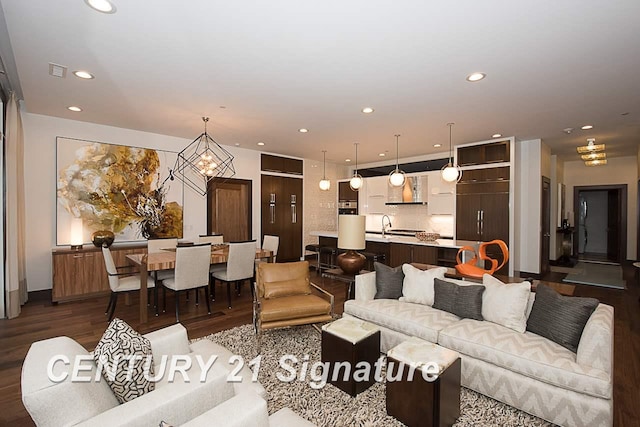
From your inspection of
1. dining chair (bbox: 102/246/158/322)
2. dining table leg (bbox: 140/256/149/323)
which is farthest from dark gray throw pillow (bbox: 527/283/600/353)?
dining chair (bbox: 102/246/158/322)

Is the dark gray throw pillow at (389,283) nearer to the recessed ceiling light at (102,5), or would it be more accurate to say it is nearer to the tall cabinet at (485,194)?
the recessed ceiling light at (102,5)

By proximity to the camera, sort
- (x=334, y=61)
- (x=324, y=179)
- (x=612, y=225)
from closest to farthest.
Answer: (x=334, y=61), (x=324, y=179), (x=612, y=225)

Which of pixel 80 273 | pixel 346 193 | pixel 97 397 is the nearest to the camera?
pixel 97 397

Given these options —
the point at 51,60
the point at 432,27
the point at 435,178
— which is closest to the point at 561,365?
the point at 432,27

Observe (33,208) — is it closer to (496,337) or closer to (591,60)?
(496,337)

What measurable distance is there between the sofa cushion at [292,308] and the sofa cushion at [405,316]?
1.07 ft

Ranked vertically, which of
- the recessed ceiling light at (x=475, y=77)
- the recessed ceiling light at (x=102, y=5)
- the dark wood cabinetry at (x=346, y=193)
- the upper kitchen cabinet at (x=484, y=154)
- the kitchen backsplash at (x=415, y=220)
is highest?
the recessed ceiling light at (x=475, y=77)

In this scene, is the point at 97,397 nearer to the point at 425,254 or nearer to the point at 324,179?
the point at 425,254

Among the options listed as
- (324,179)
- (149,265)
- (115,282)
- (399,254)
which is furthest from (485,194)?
(115,282)

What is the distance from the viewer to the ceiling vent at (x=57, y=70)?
3.17 m

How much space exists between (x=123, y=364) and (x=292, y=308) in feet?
6.05

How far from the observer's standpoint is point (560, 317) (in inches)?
91.5

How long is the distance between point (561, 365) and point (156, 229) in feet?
19.9

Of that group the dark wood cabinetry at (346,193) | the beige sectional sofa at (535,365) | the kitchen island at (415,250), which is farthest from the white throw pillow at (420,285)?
the dark wood cabinetry at (346,193)
